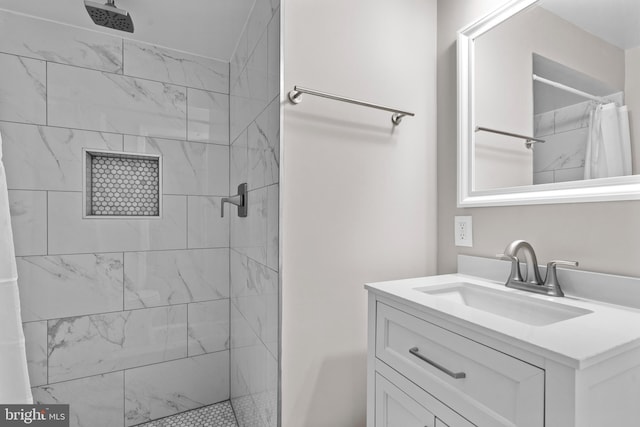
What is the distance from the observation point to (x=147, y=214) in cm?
186

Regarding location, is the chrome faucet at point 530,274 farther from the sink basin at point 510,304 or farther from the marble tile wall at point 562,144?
the marble tile wall at point 562,144

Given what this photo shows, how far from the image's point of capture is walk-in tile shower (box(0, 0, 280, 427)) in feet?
4.99

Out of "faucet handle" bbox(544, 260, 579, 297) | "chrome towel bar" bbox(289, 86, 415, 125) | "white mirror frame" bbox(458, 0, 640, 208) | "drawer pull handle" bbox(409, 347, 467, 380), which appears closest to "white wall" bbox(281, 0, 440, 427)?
"chrome towel bar" bbox(289, 86, 415, 125)

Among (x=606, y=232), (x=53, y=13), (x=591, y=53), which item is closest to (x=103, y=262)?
(x=53, y=13)

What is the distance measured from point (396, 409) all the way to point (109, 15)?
6.27 ft

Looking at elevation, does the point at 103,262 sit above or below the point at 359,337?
above

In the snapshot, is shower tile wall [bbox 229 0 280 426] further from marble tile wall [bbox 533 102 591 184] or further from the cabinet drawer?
marble tile wall [bbox 533 102 591 184]

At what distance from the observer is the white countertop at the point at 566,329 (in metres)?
0.52

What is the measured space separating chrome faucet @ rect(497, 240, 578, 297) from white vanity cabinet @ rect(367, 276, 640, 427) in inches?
6.8

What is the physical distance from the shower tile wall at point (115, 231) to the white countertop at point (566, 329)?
1.51 metres

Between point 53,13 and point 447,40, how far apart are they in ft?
6.36

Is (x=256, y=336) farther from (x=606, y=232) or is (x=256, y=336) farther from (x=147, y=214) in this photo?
(x=606, y=232)

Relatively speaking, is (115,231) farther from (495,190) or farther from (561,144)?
(561,144)

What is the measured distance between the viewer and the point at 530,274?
3.22 ft
